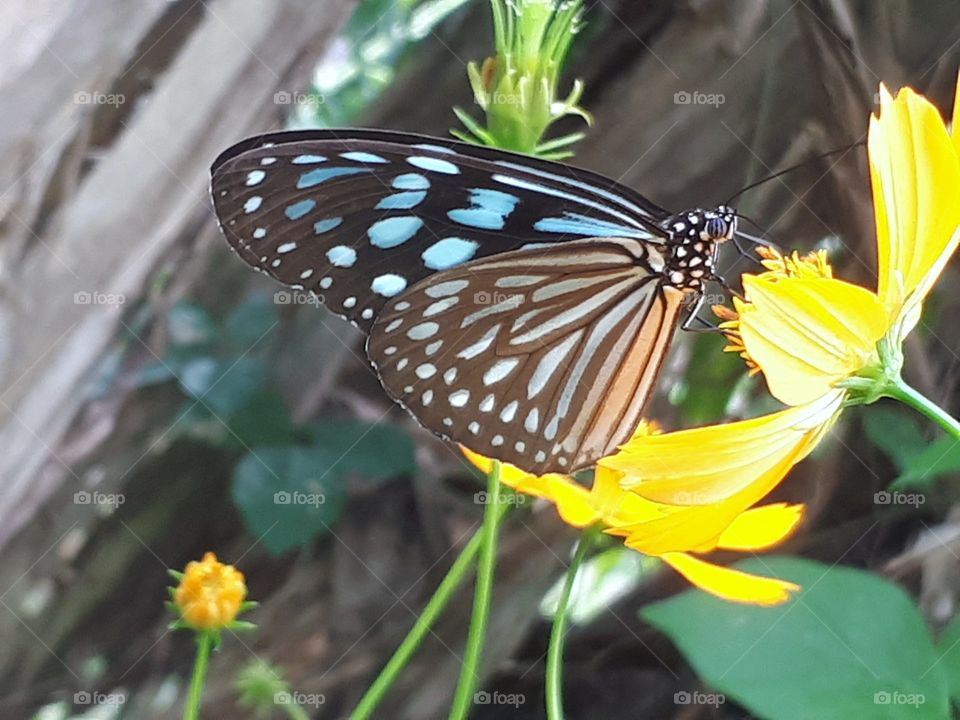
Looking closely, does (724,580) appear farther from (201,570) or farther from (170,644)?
(170,644)

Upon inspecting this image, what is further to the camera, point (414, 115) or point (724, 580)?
point (414, 115)

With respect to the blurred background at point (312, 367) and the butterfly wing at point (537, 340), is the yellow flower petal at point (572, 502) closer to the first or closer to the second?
the butterfly wing at point (537, 340)

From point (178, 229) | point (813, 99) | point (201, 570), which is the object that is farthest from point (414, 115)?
point (201, 570)
